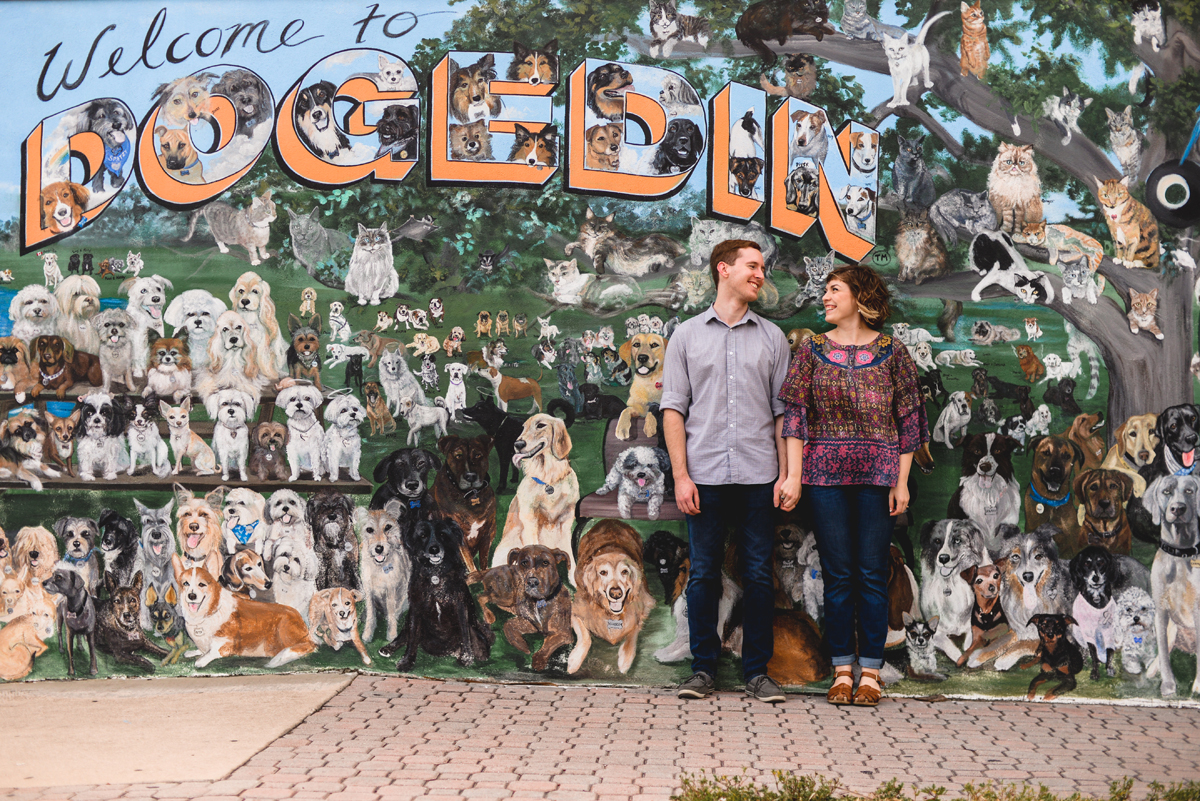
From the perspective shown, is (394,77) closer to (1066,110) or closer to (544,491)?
(544,491)

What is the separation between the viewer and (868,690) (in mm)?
4855

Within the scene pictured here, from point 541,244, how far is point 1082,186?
2890mm

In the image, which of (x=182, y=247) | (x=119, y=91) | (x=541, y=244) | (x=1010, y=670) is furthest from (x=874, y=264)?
(x=119, y=91)

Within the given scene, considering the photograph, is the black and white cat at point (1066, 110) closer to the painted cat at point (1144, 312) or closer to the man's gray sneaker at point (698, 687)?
the painted cat at point (1144, 312)

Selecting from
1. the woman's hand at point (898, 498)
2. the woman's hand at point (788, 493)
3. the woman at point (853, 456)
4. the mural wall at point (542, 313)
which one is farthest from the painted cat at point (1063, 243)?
the woman's hand at point (788, 493)

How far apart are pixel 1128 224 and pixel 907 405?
1.61 metres

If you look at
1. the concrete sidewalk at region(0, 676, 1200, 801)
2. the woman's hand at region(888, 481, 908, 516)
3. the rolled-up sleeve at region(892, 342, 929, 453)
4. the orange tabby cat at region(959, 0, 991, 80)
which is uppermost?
the orange tabby cat at region(959, 0, 991, 80)

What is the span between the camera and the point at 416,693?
493 cm

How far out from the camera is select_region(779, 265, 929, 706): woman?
4809 mm

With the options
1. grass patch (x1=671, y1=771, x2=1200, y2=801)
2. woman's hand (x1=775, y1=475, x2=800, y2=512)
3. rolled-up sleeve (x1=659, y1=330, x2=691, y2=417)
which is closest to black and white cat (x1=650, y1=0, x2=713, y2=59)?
rolled-up sleeve (x1=659, y1=330, x2=691, y2=417)

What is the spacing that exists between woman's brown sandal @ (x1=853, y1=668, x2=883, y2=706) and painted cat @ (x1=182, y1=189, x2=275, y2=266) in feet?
12.6

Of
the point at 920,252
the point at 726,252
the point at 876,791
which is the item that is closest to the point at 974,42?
the point at 920,252

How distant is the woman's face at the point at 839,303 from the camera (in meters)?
4.93

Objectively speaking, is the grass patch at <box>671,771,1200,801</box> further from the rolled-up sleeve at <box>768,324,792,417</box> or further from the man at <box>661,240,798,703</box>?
the rolled-up sleeve at <box>768,324,792,417</box>
